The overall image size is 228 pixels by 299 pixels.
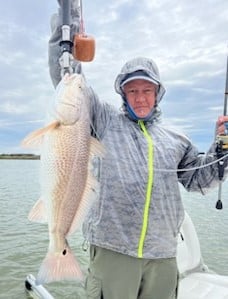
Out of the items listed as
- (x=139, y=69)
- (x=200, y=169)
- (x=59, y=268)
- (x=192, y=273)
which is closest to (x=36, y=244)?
(x=192, y=273)

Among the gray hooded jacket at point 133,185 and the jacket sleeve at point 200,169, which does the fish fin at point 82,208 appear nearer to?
the gray hooded jacket at point 133,185

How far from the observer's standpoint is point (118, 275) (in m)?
2.54

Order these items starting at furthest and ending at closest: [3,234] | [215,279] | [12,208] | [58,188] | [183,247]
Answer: [12,208] → [3,234] → [183,247] → [215,279] → [58,188]

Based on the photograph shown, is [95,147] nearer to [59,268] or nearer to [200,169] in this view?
[59,268]

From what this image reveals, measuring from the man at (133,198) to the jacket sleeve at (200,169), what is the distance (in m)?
0.16

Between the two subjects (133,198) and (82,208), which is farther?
(133,198)

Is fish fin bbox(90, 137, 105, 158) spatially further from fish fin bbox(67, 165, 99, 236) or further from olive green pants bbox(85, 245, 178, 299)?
olive green pants bbox(85, 245, 178, 299)

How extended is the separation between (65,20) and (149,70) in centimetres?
73

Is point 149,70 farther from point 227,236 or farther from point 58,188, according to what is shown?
point 227,236

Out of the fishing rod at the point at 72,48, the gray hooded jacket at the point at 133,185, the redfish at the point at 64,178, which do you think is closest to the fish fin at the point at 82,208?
the redfish at the point at 64,178

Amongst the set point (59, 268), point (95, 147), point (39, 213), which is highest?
point (95, 147)

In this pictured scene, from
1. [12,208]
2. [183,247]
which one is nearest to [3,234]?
[12,208]

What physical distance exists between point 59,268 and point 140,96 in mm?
Answer: 1341

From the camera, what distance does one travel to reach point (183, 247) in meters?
4.53
